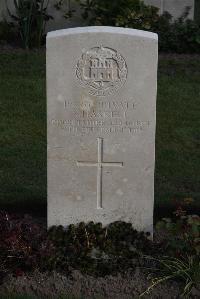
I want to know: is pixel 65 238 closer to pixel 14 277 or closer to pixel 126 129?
pixel 14 277

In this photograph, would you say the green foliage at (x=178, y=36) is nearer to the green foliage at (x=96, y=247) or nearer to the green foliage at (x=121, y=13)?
the green foliage at (x=121, y=13)

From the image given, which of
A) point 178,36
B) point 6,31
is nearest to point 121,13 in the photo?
point 178,36

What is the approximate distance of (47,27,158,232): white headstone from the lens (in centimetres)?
584

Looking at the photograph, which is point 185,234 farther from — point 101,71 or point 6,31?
point 6,31

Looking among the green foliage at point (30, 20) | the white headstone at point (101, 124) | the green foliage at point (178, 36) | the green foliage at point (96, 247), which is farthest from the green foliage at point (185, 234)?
the green foliage at point (30, 20)

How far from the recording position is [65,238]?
20.1ft

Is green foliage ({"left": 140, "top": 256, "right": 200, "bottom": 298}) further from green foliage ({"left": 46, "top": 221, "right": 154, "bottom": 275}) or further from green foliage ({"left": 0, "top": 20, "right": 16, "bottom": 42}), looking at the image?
green foliage ({"left": 0, "top": 20, "right": 16, "bottom": 42})

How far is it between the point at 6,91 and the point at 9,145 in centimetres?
174

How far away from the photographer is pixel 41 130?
9.18 m

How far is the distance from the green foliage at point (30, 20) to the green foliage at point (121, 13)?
2.20 feet

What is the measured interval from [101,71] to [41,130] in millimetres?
3364

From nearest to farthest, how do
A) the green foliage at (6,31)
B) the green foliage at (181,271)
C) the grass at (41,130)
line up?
the green foliage at (181,271) → the grass at (41,130) → the green foliage at (6,31)

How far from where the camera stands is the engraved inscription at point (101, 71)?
5.86 m

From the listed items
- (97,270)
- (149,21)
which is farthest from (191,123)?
(97,270)
